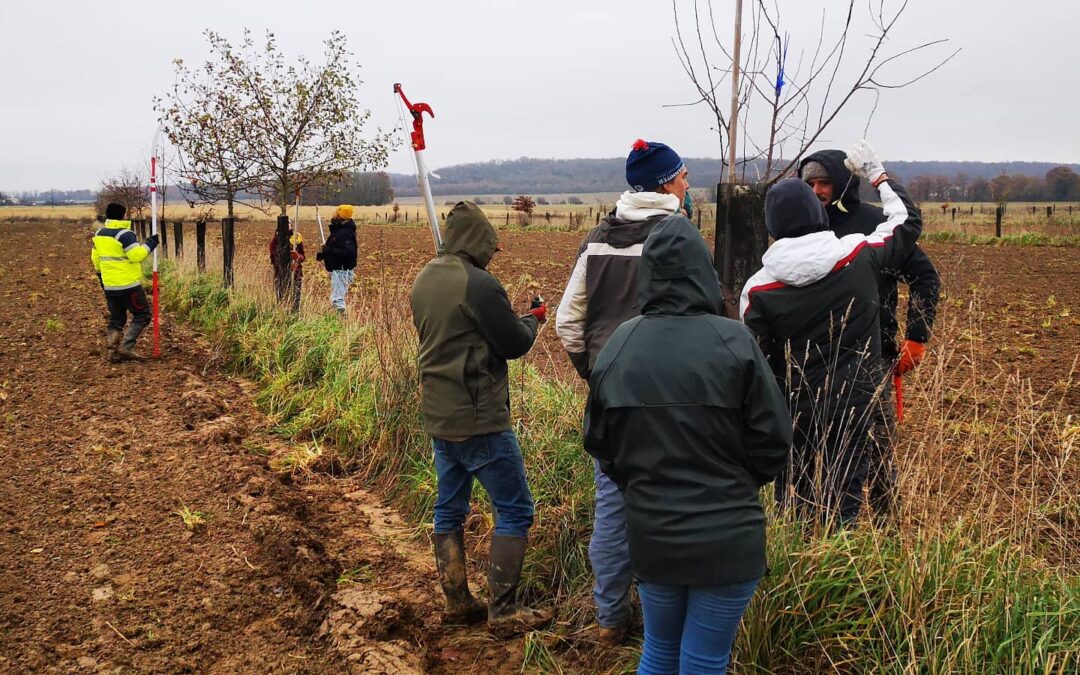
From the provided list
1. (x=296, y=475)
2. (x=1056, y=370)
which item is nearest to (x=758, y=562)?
(x=296, y=475)

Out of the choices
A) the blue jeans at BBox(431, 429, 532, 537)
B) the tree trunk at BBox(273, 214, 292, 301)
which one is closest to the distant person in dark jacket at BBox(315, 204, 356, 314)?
the tree trunk at BBox(273, 214, 292, 301)

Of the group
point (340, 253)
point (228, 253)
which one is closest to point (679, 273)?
point (340, 253)

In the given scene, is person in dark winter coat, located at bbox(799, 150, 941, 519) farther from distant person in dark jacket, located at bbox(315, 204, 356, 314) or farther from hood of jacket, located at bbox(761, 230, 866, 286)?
distant person in dark jacket, located at bbox(315, 204, 356, 314)

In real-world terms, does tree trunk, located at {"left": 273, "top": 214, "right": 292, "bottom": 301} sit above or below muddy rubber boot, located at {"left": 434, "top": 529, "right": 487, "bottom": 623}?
above

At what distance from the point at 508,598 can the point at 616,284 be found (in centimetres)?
160

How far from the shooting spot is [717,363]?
265 centimetres

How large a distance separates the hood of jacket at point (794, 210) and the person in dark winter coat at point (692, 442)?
1192 mm

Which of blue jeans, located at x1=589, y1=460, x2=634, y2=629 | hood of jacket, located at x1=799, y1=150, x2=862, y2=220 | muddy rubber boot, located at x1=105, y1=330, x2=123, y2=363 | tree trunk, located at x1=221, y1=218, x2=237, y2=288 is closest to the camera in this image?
blue jeans, located at x1=589, y1=460, x2=634, y2=629

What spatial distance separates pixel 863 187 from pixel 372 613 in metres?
3.33

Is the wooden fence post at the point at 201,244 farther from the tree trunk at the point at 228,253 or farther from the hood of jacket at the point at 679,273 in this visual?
the hood of jacket at the point at 679,273

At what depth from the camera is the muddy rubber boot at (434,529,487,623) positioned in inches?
170

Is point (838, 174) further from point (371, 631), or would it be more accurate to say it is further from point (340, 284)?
point (340, 284)

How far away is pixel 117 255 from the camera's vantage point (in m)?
10.5

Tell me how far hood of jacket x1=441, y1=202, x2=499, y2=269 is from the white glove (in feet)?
5.93
